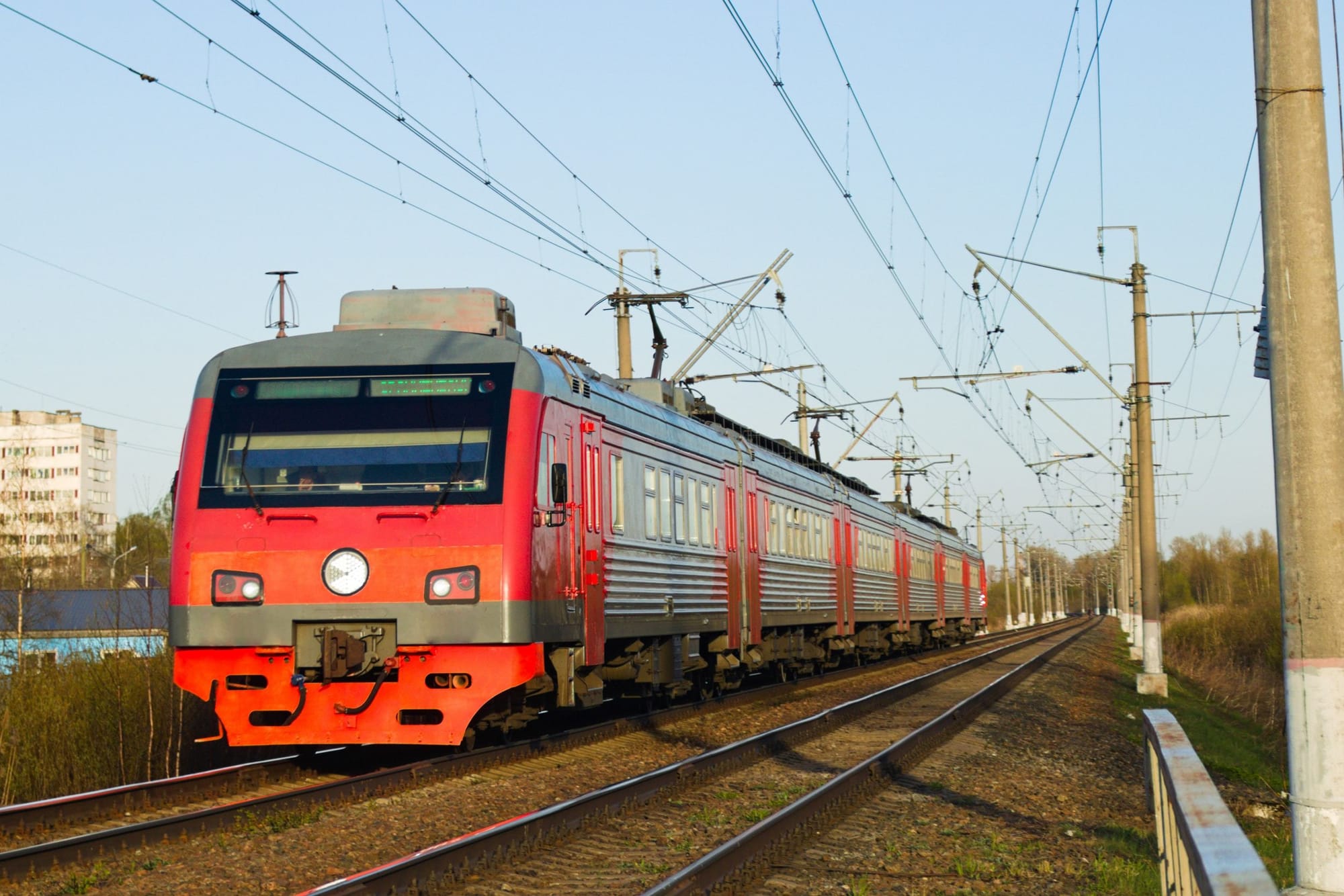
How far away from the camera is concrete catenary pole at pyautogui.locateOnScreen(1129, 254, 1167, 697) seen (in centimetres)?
2386

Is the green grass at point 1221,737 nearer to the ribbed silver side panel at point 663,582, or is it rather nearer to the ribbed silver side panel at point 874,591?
the ribbed silver side panel at point 663,582

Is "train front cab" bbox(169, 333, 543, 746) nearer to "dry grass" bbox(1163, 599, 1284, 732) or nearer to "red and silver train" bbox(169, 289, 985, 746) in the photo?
"red and silver train" bbox(169, 289, 985, 746)

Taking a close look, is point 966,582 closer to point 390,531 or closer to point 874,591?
point 874,591

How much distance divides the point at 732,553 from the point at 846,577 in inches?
357

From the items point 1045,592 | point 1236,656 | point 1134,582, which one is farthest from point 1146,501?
point 1045,592

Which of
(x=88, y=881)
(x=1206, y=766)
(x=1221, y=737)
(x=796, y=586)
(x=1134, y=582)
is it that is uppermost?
(x=796, y=586)

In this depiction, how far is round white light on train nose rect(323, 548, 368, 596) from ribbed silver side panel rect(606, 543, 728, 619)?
3184 mm

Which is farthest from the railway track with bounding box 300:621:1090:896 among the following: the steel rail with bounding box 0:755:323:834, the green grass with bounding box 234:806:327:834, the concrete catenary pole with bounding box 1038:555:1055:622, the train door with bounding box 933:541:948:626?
the concrete catenary pole with bounding box 1038:555:1055:622

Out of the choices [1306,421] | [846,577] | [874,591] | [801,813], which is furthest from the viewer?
[874,591]

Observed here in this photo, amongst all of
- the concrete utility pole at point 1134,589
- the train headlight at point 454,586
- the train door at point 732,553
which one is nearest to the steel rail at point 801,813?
the train headlight at point 454,586

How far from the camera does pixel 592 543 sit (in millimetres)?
12961

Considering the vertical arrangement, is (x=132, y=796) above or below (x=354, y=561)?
below

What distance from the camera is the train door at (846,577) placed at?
26453 mm

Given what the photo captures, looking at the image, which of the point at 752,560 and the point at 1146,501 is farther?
the point at 1146,501
